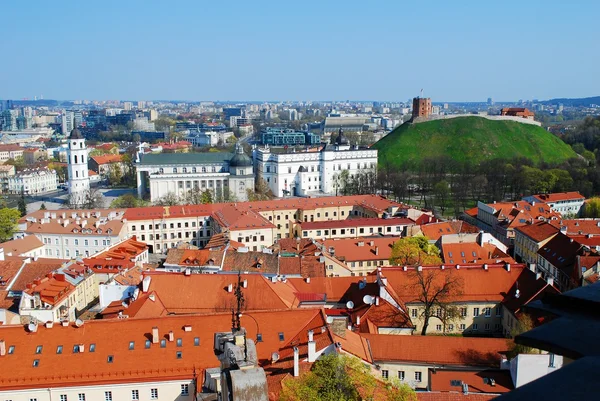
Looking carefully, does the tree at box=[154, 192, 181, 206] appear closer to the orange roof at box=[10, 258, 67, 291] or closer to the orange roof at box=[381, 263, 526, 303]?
the orange roof at box=[10, 258, 67, 291]

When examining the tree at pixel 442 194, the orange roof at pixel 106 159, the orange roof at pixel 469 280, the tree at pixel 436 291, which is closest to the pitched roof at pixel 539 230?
the orange roof at pixel 469 280

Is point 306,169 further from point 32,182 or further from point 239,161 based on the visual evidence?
point 32,182

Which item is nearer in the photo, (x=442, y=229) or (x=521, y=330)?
(x=521, y=330)

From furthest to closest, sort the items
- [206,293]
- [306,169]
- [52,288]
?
[306,169]
[52,288]
[206,293]

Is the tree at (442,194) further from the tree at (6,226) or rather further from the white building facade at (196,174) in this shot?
the tree at (6,226)

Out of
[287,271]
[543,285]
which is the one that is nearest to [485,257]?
[543,285]

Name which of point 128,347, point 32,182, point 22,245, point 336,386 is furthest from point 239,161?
point 336,386
